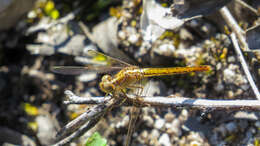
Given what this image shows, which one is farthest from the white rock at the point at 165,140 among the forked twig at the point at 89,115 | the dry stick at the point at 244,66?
the dry stick at the point at 244,66

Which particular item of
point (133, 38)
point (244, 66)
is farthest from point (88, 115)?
point (244, 66)

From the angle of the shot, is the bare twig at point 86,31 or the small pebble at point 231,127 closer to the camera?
the small pebble at point 231,127

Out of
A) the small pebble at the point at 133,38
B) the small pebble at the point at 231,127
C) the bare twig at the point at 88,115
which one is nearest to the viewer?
the bare twig at the point at 88,115

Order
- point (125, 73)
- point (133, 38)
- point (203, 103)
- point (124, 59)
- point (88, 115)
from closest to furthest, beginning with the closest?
point (203, 103) → point (88, 115) → point (125, 73) → point (124, 59) → point (133, 38)

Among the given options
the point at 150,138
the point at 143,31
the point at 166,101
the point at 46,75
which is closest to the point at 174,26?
the point at 143,31

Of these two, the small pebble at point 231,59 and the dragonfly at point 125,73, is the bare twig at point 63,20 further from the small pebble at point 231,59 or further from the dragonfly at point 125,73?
the small pebble at point 231,59

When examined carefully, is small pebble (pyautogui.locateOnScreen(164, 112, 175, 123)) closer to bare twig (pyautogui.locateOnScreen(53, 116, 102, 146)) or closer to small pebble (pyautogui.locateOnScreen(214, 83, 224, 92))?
small pebble (pyautogui.locateOnScreen(214, 83, 224, 92))

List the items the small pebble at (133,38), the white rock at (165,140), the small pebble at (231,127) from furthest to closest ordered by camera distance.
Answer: the small pebble at (133,38), the white rock at (165,140), the small pebble at (231,127)

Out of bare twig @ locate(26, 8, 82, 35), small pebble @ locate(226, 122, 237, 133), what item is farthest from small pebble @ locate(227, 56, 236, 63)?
bare twig @ locate(26, 8, 82, 35)

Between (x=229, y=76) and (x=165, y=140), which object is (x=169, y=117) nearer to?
(x=165, y=140)
